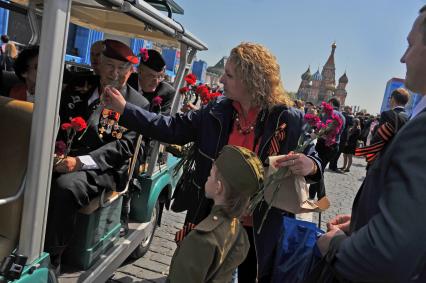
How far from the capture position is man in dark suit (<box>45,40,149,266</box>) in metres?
2.42

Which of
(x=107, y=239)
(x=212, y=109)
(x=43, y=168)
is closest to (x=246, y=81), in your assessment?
(x=212, y=109)

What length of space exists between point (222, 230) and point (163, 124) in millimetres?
916

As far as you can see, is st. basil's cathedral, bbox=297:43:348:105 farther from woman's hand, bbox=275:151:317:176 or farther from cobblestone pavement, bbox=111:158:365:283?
woman's hand, bbox=275:151:317:176

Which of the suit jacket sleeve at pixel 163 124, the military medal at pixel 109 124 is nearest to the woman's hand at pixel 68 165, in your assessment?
the military medal at pixel 109 124

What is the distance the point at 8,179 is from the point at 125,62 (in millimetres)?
1467

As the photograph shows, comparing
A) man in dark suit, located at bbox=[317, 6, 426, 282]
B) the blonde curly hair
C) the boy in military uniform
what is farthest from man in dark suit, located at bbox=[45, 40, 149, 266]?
man in dark suit, located at bbox=[317, 6, 426, 282]

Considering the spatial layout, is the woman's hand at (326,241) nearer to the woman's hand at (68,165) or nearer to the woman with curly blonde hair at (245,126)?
the woman with curly blonde hair at (245,126)

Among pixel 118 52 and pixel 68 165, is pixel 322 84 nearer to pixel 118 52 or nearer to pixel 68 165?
pixel 118 52

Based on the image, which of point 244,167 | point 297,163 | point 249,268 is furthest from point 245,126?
point 249,268

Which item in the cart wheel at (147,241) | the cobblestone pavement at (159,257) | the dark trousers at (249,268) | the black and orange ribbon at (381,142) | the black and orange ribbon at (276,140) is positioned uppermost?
the black and orange ribbon at (381,142)

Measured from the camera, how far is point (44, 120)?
1552mm

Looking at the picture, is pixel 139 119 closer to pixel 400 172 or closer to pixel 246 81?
pixel 246 81

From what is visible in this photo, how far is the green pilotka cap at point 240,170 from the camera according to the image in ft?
5.81

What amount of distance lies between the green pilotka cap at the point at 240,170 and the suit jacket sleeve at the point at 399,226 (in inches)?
26.6
